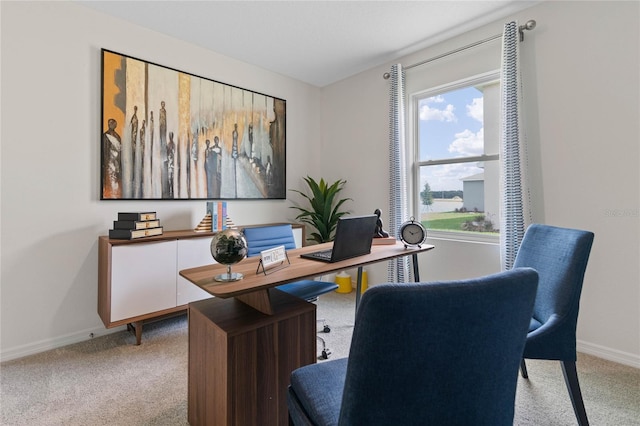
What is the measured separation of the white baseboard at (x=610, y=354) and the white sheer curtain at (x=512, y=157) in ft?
2.47

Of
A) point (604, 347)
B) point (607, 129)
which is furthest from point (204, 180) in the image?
point (604, 347)

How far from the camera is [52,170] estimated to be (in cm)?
222

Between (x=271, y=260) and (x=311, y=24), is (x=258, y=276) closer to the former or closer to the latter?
(x=271, y=260)

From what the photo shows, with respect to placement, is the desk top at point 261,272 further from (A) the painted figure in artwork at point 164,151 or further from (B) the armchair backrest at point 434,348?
(A) the painted figure in artwork at point 164,151

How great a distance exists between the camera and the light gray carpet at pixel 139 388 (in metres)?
1.53

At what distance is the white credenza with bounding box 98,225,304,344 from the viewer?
2143 millimetres

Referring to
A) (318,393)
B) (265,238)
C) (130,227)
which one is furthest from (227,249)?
(130,227)

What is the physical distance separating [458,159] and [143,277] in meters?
3.00

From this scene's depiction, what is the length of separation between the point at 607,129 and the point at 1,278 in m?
4.38

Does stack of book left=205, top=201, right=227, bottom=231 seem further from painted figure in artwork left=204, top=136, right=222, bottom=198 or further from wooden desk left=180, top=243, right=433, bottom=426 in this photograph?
wooden desk left=180, top=243, right=433, bottom=426

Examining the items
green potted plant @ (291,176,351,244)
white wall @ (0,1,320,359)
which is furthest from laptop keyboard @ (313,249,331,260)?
white wall @ (0,1,320,359)

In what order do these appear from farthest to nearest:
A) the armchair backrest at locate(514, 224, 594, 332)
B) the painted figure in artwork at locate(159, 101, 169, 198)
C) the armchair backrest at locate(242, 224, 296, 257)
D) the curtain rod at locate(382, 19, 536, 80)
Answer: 1. the painted figure in artwork at locate(159, 101, 169, 198)
2. the curtain rod at locate(382, 19, 536, 80)
3. the armchair backrest at locate(242, 224, 296, 257)
4. the armchair backrest at locate(514, 224, 594, 332)

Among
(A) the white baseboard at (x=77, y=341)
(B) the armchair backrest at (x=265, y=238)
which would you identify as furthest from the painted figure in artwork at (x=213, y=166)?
(A) the white baseboard at (x=77, y=341)

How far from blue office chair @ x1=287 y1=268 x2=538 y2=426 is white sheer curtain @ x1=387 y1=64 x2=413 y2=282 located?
2.38 m
